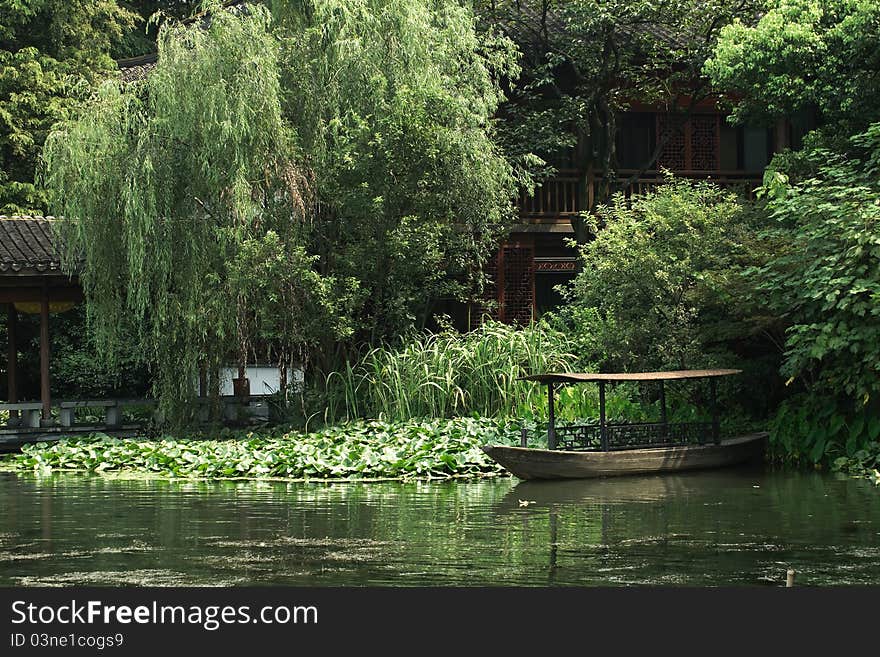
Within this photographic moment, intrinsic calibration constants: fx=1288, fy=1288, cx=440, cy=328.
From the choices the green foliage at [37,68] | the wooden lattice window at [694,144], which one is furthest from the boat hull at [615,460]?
the green foliage at [37,68]

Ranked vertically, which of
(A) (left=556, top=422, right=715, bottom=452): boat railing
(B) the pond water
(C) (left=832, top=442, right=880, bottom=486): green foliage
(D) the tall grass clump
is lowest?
(B) the pond water

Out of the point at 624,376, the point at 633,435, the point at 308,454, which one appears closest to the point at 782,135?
the point at 633,435

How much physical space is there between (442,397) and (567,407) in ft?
6.23

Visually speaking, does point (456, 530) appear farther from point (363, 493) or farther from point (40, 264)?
point (40, 264)

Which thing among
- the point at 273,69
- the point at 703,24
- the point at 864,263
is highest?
the point at 703,24

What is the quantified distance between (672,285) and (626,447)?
8.58 ft

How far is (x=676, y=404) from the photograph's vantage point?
62.8 ft

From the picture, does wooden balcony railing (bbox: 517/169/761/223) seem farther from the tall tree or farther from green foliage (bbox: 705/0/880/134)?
green foliage (bbox: 705/0/880/134)

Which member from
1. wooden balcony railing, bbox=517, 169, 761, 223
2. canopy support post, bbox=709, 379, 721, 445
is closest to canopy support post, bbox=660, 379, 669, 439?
canopy support post, bbox=709, 379, 721, 445

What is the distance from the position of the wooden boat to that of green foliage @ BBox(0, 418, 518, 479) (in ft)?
3.28

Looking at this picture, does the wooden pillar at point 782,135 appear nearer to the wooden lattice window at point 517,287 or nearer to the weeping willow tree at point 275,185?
the wooden lattice window at point 517,287

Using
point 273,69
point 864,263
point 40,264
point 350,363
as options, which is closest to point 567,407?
point 350,363

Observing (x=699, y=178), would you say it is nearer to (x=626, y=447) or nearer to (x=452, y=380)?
(x=452, y=380)

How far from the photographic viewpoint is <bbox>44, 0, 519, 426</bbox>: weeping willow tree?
1877cm
